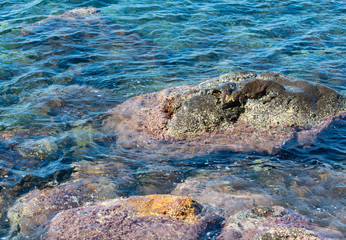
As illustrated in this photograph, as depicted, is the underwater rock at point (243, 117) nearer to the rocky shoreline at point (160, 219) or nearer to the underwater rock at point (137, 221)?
the rocky shoreline at point (160, 219)

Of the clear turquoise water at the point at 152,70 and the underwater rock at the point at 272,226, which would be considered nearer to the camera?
the underwater rock at the point at 272,226

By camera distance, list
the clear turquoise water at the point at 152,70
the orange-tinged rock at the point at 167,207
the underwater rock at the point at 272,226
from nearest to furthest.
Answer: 1. the underwater rock at the point at 272,226
2. the orange-tinged rock at the point at 167,207
3. the clear turquoise water at the point at 152,70

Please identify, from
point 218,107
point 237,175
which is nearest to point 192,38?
point 218,107

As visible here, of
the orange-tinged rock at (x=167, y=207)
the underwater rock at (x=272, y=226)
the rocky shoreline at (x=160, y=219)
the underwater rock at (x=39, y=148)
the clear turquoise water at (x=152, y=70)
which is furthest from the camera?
the underwater rock at (x=39, y=148)

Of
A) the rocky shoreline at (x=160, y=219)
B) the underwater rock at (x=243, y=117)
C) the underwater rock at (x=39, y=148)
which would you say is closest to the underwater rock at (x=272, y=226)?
the rocky shoreline at (x=160, y=219)

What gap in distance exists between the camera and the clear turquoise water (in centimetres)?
534

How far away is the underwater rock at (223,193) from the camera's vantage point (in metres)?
4.41

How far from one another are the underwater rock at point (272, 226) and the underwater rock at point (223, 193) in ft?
1.18

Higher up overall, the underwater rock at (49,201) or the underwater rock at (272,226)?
the underwater rock at (272,226)

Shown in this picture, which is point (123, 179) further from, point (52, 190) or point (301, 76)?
point (301, 76)

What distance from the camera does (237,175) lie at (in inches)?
211

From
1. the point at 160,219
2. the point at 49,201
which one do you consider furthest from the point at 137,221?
the point at 49,201

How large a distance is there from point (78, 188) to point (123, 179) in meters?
0.77

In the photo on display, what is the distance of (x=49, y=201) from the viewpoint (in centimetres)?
470
